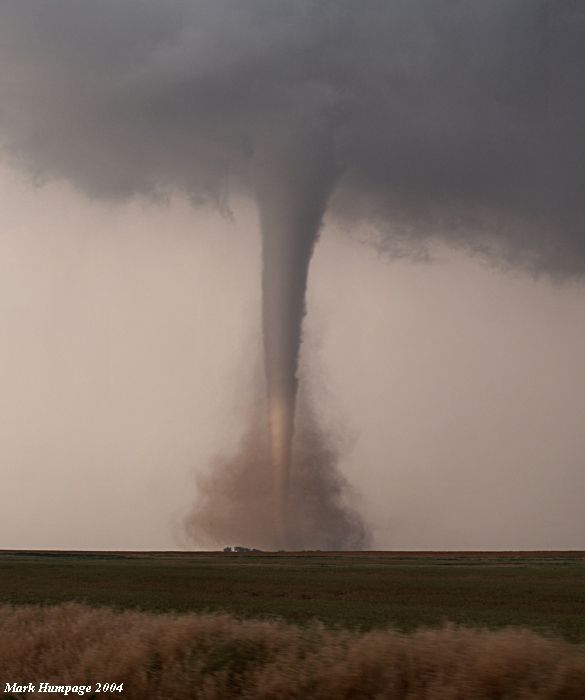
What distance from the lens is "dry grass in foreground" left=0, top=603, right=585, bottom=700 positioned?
41.9 feet

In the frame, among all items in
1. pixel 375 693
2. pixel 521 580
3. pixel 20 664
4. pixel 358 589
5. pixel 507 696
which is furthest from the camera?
pixel 521 580

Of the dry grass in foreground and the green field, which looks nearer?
the dry grass in foreground

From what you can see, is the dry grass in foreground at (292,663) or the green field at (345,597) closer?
the dry grass in foreground at (292,663)

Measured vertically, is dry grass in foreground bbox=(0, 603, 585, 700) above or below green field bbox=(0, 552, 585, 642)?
above

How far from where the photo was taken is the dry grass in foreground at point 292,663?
41.9 feet

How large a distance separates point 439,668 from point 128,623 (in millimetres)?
8139

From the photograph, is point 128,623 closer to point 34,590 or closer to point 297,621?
point 297,621

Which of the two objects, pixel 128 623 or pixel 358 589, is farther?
pixel 358 589

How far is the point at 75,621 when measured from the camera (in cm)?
1931

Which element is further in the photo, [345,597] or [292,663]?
[345,597]

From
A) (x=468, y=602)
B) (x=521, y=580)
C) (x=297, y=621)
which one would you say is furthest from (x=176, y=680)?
(x=521, y=580)

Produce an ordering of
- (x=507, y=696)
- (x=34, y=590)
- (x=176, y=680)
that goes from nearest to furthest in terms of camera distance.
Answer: (x=507, y=696) → (x=176, y=680) → (x=34, y=590)

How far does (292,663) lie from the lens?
556 inches

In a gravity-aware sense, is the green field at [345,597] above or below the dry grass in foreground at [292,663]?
below
